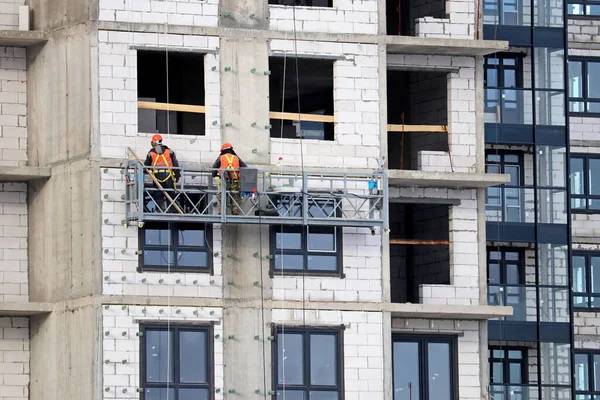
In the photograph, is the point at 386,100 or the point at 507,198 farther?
the point at 507,198

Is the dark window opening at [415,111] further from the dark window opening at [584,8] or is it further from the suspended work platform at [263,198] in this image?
the dark window opening at [584,8]

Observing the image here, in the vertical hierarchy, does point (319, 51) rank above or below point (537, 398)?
above

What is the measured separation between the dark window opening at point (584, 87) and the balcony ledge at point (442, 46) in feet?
24.3

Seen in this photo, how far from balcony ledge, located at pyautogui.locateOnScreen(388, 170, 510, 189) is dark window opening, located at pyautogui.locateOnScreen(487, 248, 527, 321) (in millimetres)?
4574

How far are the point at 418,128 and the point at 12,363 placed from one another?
483 inches

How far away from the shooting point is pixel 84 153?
220 feet

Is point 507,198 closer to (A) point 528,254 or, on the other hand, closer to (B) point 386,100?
(A) point 528,254

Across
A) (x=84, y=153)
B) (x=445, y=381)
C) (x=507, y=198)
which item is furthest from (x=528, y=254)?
(x=84, y=153)

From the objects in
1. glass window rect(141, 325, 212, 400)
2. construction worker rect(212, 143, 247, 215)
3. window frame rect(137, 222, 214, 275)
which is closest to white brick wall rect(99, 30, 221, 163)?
construction worker rect(212, 143, 247, 215)

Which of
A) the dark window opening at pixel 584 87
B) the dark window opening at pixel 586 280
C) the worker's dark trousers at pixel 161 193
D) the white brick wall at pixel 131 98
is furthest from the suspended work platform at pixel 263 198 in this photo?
the dark window opening at pixel 584 87

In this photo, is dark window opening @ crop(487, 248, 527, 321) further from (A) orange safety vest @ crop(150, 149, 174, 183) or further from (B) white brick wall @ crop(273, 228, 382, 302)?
(A) orange safety vest @ crop(150, 149, 174, 183)

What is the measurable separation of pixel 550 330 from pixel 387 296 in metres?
7.22

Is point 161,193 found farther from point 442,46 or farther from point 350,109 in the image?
point 442,46

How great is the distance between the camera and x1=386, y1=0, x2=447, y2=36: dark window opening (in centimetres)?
7238
